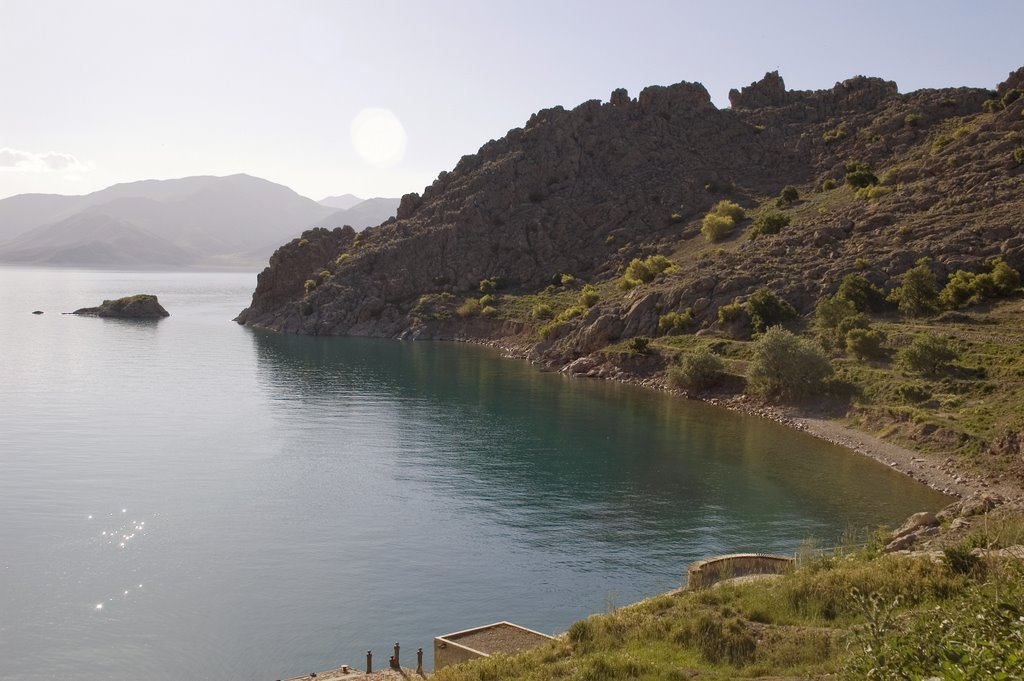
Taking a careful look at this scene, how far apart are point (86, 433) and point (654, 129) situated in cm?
12351

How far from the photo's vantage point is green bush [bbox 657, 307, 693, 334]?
310 ft

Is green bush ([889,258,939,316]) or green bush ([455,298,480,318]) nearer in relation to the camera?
→ green bush ([889,258,939,316])

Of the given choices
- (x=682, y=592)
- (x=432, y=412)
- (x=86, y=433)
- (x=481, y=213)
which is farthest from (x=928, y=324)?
(x=481, y=213)

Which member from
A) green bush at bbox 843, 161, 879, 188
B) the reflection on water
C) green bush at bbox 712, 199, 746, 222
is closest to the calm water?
the reflection on water

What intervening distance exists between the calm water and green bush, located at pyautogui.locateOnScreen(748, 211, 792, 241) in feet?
133

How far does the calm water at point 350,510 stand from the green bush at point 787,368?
15.9 ft

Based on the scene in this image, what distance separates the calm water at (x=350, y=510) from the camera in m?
32.4

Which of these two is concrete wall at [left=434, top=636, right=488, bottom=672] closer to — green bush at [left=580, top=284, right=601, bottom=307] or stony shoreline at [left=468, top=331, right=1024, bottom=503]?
stony shoreline at [left=468, top=331, right=1024, bottom=503]

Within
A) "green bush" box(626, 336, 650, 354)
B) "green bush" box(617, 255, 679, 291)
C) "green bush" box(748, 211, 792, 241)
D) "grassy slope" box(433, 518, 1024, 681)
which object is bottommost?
"grassy slope" box(433, 518, 1024, 681)

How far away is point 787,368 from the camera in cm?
7225

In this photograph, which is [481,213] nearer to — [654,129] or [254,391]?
[654,129]

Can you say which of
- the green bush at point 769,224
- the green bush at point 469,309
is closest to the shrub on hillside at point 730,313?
the green bush at point 769,224

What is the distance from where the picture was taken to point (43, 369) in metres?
95.4

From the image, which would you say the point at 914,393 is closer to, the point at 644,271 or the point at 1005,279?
the point at 1005,279
